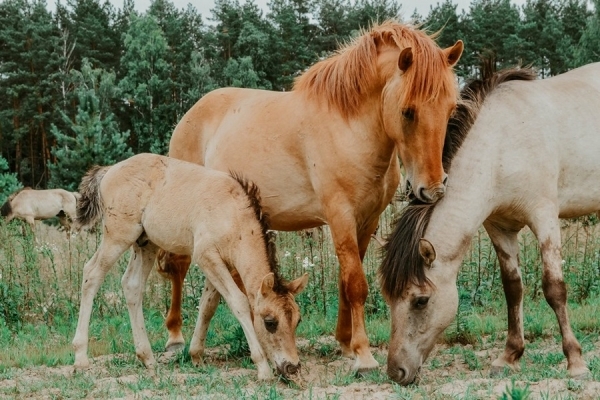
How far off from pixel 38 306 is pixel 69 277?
2.16ft

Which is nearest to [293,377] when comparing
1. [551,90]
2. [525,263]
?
[551,90]

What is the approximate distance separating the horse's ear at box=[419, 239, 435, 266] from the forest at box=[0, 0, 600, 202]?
2817 centimetres

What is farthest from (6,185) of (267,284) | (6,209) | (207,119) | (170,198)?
(267,284)

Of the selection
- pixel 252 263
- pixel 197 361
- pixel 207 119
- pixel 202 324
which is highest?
pixel 207 119

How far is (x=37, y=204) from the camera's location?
19641 millimetres

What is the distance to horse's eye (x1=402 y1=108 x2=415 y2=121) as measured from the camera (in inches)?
185

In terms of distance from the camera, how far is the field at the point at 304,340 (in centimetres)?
444

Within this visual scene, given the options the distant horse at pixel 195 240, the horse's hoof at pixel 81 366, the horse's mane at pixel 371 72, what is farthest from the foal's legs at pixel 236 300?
the horse's mane at pixel 371 72

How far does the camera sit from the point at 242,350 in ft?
19.4

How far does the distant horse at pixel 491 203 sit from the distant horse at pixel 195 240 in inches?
33.2

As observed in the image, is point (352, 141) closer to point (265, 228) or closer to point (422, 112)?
point (422, 112)

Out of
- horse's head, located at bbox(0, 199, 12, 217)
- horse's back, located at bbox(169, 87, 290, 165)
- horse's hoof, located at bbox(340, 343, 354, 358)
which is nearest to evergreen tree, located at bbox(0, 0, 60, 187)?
horse's head, located at bbox(0, 199, 12, 217)

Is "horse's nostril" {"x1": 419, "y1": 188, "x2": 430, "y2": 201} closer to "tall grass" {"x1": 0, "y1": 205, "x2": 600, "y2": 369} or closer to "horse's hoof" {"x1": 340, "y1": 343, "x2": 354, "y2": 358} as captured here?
"horse's hoof" {"x1": 340, "y1": 343, "x2": 354, "y2": 358}

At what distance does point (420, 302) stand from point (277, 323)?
3.48ft
